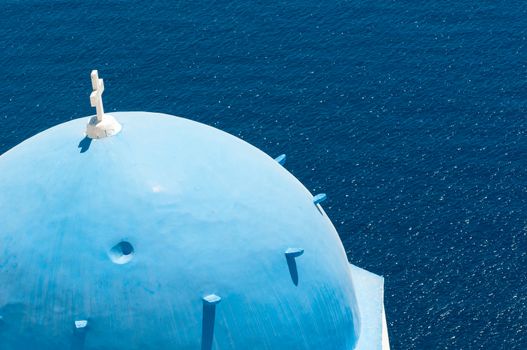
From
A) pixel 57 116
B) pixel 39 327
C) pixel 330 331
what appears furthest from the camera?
pixel 57 116

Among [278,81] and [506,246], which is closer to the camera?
[506,246]

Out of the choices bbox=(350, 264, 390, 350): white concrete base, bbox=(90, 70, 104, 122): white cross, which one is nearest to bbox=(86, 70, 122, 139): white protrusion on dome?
bbox=(90, 70, 104, 122): white cross

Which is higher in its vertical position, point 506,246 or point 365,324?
point 365,324

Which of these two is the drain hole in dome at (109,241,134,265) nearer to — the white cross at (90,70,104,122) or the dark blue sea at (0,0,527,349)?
the white cross at (90,70,104,122)

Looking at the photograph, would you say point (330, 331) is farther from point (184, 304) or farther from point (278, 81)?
point (278, 81)

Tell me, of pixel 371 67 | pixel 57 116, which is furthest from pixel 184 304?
pixel 371 67

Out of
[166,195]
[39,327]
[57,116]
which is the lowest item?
[57,116]

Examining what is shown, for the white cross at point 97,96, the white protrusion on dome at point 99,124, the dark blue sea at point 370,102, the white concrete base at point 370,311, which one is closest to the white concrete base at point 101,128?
the white protrusion on dome at point 99,124
